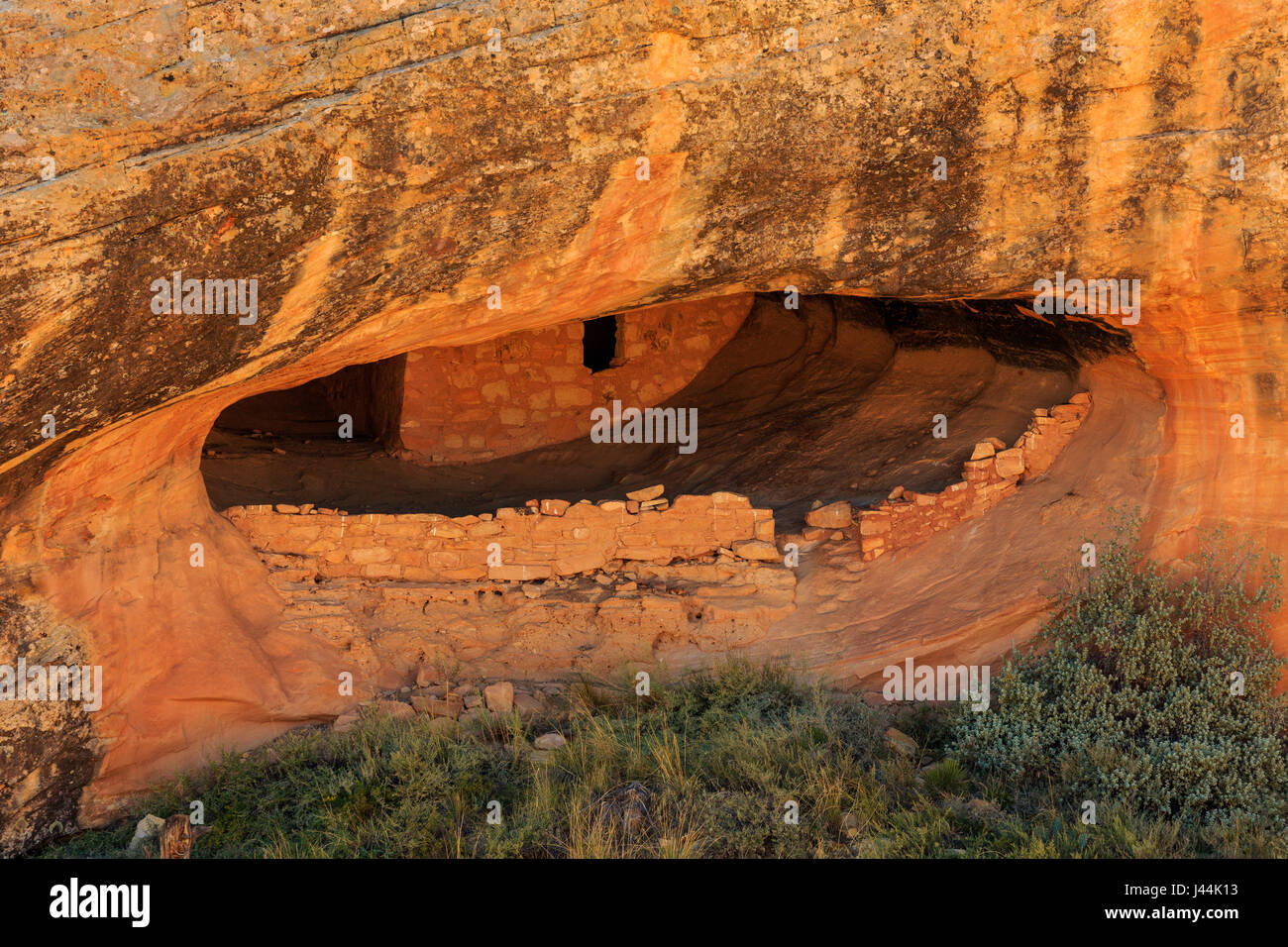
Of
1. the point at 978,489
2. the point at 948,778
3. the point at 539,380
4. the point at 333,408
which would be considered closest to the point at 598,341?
the point at 539,380

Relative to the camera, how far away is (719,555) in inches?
243

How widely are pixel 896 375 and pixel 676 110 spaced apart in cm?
403

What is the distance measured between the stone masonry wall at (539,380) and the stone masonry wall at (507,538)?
6.98 ft

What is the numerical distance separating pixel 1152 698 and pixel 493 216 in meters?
3.81

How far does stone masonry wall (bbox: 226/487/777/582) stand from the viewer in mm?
6023

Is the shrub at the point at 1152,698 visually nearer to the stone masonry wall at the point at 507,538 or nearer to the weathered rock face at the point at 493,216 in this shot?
the weathered rock face at the point at 493,216

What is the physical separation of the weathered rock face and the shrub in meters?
0.37

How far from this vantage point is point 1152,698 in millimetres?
4875

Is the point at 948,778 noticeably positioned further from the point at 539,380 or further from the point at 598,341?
the point at 598,341

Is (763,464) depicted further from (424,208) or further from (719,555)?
(424,208)

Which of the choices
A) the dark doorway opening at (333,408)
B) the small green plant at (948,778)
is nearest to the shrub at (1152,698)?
the small green plant at (948,778)

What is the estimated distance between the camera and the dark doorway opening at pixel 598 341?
9.72 m
